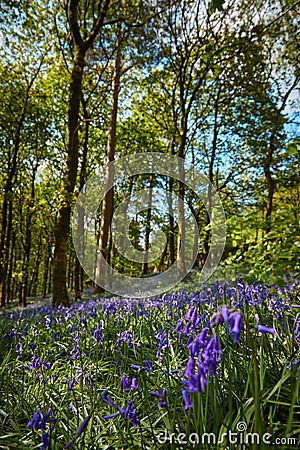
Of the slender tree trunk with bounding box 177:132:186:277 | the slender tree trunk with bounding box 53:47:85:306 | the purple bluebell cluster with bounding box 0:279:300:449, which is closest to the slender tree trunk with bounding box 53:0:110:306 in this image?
the slender tree trunk with bounding box 53:47:85:306

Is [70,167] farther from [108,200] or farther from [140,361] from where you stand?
[140,361]

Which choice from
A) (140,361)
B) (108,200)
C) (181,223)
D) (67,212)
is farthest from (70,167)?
(140,361)

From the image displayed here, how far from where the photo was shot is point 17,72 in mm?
13148

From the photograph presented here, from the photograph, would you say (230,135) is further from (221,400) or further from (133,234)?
(221,400)

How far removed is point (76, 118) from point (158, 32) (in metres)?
7.61

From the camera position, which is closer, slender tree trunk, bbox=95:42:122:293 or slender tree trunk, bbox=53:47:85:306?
slender tree trunk, bbox=53:47:85:306

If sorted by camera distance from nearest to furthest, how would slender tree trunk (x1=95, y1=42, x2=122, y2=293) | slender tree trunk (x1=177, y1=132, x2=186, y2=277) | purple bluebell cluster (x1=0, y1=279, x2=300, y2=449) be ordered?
purple bluebell cluster (x1=0, y1=279, x2=300, y2=449) → slender tree trunk (x1=177, y1=132, x2=186, y2=277) → slender tree trunk (x1=95, y1=42, x2=122, y2=293)

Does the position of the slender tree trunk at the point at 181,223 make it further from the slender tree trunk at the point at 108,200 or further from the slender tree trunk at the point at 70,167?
the slender tree trunk at the point at 70,167

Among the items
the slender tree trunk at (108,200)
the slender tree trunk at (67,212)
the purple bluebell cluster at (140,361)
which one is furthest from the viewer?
the slender tree trunk at (108,200)

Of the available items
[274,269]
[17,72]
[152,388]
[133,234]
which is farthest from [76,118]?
[133,234]

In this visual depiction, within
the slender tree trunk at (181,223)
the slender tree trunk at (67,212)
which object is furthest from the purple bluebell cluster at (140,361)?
the slender tree trunk at (181,223)

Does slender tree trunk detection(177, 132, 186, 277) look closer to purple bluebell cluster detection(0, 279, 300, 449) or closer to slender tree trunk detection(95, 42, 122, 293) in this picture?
slender tree trunk detection(95, 42, 122, 293)

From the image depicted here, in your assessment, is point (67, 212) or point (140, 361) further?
point (67, 212)

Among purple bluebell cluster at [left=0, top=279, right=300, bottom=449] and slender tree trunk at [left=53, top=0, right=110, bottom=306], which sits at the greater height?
slender tree trunk at [left=53, top=0, right=110, bottom=306]
